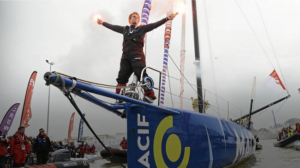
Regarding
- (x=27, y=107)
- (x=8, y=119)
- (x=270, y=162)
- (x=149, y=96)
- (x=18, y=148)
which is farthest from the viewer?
(x=8, y=119)

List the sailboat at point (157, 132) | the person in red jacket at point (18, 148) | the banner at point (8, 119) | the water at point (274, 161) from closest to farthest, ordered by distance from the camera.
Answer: the sailboat at point (157, 132) → the person in red jacket at point (18, 148) → the water at point (274, 161) → the banner at point (8, 119)

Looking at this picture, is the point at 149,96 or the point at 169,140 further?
the point at 149,96

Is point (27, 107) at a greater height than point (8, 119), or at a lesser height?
greater

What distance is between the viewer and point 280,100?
1097cm

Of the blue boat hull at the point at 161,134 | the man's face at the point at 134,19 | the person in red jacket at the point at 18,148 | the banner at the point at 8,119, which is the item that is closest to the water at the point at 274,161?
the blue boat hull at the point at 161,134

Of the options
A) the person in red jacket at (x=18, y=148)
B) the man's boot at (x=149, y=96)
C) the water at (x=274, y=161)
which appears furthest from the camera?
the water at (x=274, y=161)

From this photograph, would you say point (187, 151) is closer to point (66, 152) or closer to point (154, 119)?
point (154, 119)

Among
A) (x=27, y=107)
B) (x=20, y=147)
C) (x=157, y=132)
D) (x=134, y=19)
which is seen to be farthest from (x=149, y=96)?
(x=27, y=107)

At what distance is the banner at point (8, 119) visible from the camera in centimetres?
1085

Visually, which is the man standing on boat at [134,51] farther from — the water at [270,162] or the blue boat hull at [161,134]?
the water at [270,162]

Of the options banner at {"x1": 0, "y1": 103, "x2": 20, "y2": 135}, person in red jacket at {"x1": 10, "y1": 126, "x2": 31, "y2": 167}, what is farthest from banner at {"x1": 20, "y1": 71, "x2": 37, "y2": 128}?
person in red jacket at {"x1": 10, "y1": 126, "x2": 31, "y2": 167}

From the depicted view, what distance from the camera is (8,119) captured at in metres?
11.1

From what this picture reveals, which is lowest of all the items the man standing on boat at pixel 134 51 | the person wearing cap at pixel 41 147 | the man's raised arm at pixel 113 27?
the person wearing cap at pixel 41 147

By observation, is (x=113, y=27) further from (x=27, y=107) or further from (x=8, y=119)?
(x=8, y=119)
